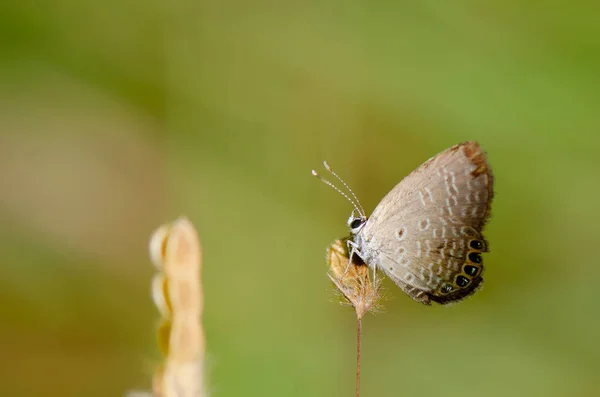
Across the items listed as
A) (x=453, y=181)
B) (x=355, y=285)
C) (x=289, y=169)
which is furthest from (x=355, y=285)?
(x=289, y=169)

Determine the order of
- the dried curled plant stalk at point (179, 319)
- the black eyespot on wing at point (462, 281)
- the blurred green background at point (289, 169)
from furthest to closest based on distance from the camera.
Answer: the blurred green background at point (289, 169), the black eyespot on wing at point (462, 281), the dried curled plant stalk at point (179, 319)

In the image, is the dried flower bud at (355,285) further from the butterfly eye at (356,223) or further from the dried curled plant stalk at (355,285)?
the butterfly eye at (356,223)

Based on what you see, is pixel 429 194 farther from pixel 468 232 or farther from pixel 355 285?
pixel 355 285

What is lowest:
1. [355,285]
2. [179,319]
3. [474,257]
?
[179,319]

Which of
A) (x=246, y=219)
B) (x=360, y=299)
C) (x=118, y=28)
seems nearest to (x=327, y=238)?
(x=246, y=219)

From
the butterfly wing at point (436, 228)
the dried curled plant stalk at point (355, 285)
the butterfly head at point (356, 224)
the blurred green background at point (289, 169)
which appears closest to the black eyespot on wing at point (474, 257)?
the butterfly wing at point (436, 228)

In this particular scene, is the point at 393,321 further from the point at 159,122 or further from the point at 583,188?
the point at 159,122

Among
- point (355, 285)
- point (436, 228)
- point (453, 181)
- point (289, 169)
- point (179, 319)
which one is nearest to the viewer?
point (179, 319)
